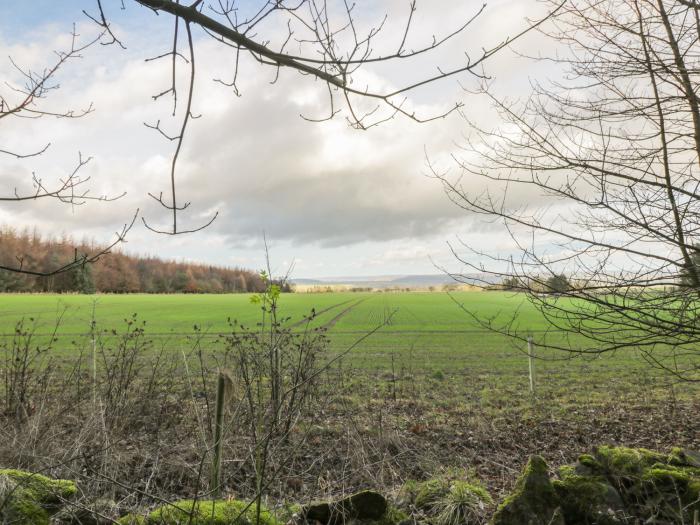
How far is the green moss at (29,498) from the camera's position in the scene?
353cm

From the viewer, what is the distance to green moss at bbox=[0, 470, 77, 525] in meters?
3.53

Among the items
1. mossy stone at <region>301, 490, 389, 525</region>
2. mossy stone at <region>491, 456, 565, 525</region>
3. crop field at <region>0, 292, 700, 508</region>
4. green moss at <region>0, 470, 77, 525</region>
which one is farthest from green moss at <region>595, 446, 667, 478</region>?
green moss at <region>0, 470, 77, 525</region>

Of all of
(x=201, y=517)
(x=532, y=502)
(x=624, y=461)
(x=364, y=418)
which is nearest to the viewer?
(x=201, y=517)

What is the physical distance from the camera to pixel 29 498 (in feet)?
12.0

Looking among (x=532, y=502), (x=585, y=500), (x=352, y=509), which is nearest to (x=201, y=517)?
(x=352, y=509)

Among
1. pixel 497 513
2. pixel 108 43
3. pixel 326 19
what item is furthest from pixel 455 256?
pixel 108 43

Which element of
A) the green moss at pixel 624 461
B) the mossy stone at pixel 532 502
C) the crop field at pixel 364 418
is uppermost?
the green moss at pixel 624 461

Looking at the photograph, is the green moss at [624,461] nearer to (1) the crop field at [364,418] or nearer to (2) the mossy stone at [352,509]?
(1) the crop field at [364,418]

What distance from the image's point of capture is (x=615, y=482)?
446cm

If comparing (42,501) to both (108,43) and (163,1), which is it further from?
(163,1)

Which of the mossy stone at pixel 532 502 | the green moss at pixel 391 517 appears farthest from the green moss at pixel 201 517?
the mossy stone at pixel 532 502

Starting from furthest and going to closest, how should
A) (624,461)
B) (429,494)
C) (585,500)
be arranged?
(429,494) → (624,461) → (585,500)

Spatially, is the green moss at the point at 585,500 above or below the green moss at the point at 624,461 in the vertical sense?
below

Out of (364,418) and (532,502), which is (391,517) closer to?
(532,502)
